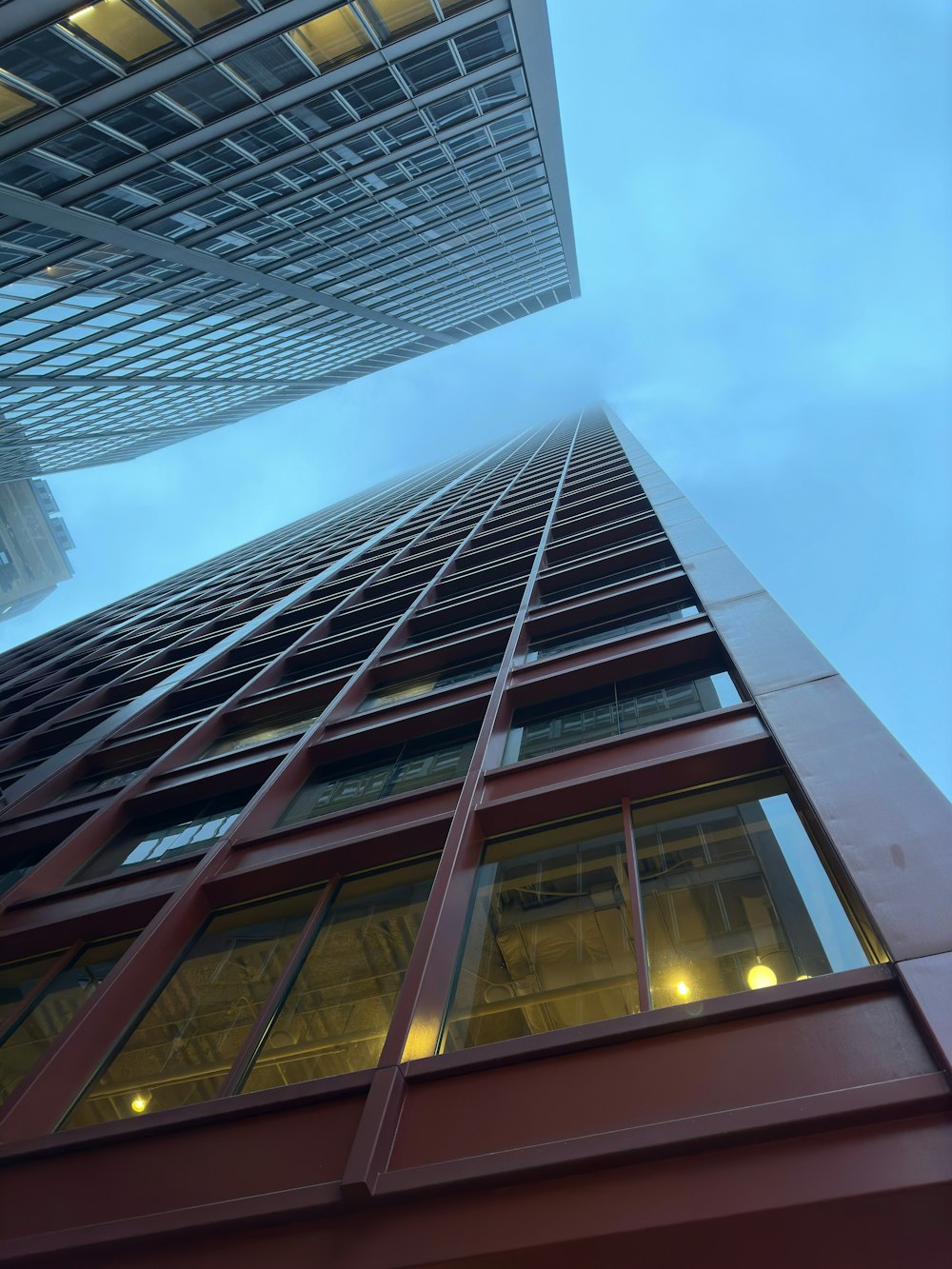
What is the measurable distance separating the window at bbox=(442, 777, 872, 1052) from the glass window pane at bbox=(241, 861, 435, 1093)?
31.4 inches

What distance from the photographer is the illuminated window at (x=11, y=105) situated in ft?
62.7

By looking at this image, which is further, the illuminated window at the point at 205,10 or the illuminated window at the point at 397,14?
the illuminated window at the point at 397,14

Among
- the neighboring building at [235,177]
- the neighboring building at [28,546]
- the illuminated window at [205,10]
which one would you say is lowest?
the neighboring building at [28,546]

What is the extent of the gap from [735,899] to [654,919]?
2.49 feet

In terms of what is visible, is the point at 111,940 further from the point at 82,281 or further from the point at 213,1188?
the point at 82,281

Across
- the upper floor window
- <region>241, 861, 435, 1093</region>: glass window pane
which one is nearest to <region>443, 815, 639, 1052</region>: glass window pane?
<region>241, 861, 435, 1093</region>: glass window pane

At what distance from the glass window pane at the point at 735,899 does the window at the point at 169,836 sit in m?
7.93

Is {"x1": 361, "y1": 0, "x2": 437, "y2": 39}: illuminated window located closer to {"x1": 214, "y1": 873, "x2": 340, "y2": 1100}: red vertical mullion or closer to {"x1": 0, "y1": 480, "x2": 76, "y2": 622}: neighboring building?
{"x1": 214, "y1": 873, "x2": 340, "y2": 1100}: red vertical mullion

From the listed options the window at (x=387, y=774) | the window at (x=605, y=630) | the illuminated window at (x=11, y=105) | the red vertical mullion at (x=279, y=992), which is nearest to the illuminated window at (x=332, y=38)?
the illuminated window at (x=11, y=105)

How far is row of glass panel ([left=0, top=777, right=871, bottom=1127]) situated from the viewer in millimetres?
6699

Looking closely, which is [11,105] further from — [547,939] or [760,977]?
[760,977]

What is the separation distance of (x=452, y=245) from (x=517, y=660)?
3945cm

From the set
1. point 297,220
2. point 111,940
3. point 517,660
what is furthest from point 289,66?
point 111,940

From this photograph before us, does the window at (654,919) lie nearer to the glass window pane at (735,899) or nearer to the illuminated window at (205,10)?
the glass window pane at (735,899)
